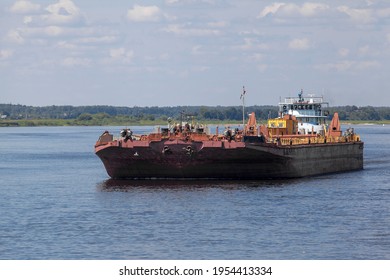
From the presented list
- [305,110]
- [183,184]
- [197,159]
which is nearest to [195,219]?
[183,184]

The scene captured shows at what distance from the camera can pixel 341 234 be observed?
54.2 m

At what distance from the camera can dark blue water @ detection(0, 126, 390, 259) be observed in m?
49.4

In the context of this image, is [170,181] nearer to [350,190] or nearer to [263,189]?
[263,189]

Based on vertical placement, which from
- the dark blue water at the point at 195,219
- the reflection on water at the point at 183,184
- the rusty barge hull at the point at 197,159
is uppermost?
the rusty barge hull at the point at 197,159

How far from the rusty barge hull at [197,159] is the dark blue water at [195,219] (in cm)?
108

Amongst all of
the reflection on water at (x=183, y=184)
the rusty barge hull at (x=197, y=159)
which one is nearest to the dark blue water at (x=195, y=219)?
the reflection on water at (x=183, y=184)

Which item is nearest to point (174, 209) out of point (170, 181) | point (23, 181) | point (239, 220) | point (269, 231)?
point (239, 220)

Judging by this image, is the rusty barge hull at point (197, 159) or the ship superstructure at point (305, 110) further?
the ship superstructure at point (305, 110)

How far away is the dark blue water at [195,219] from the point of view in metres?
49.4

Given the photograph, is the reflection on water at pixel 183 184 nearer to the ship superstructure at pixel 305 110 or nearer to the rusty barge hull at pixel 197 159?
the rusty barge hull at pixel 197 159

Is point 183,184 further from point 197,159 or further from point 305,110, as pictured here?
point 305,110

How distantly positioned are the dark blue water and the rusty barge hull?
108 centimetres

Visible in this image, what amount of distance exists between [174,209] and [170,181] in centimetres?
1550

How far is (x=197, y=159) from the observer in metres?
77.7
